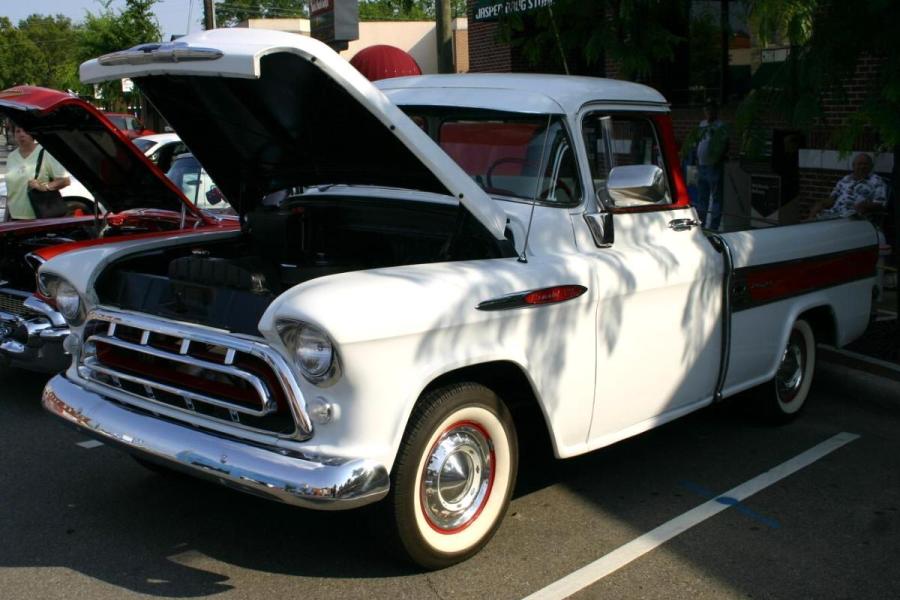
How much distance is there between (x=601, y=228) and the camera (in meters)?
4.59

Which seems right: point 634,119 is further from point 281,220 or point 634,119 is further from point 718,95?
point 718,95

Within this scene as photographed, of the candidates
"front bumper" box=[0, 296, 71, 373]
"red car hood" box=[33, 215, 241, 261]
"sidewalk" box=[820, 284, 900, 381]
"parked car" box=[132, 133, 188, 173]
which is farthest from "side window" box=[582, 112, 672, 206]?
"parked car" box=[132, 133, 188, 173]

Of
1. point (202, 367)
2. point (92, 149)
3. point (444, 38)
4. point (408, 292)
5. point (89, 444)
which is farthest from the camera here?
point (444, 38)

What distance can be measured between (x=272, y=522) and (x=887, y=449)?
11.3ft

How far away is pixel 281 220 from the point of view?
4961 mm

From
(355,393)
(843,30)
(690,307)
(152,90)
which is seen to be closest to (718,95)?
(843,30)

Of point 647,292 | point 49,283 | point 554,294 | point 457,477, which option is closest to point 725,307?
point 647,292

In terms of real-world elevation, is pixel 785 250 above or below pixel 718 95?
below

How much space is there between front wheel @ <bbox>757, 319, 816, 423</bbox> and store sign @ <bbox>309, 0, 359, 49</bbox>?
1445 cm

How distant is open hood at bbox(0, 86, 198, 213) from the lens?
5949 mm

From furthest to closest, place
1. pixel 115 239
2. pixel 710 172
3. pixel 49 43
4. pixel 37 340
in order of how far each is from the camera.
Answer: pixel 49 43 < pixel 710 172 < pixel 37 340 < pixel 115 239

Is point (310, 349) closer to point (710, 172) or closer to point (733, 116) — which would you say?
point (733, 116)

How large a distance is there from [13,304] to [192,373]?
125 inches

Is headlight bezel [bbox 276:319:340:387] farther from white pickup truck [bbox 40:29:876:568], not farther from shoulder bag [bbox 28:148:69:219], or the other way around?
shoulder bag [bbox 28:148:69:219]
